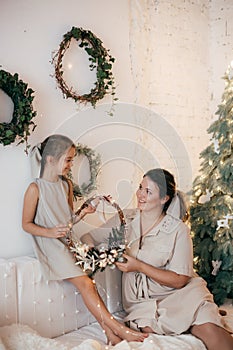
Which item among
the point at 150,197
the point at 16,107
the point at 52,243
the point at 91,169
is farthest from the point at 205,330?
the point at 16,107

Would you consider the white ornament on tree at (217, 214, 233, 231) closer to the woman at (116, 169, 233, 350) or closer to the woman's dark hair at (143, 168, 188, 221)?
the woman at (116, 169, 233, 350)

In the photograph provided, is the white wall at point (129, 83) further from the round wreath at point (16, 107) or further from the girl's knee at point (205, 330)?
the girl's knee at point (205, 330)

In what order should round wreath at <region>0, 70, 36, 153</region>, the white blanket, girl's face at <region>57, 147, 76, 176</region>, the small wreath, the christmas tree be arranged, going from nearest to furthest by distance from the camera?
the white blanket < round wreath at <region>0, 70, 36, 153</region> < girl's face at <region>57, 147, 76, 176</region> < the small wreath < the christmas tree

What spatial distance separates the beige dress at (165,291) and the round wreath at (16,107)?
81 cm

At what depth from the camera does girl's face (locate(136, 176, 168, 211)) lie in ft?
8.64

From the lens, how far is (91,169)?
2852 millimetres

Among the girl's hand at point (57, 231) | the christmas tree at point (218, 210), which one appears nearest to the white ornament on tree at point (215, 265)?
the christmas tree at point (218, 210)

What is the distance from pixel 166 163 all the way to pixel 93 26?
1170mm

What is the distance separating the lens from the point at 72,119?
114 inches

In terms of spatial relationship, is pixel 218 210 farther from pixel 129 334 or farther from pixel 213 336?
pixel 129 334

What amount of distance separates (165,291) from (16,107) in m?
1.29

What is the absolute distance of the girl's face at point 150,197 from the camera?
2.63 metres

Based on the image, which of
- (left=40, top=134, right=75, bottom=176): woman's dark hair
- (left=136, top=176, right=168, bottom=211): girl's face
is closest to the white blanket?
(left=136, top=176, right=168, bottom=211): girl's face

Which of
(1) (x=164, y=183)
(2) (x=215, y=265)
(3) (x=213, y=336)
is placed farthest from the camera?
(2) (x=215, y=265)
